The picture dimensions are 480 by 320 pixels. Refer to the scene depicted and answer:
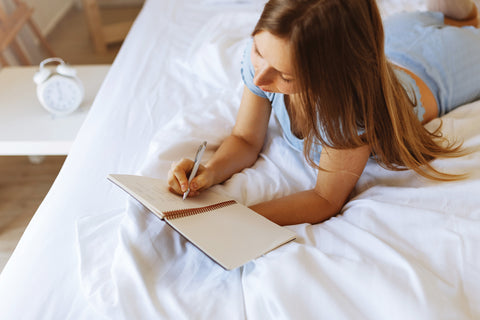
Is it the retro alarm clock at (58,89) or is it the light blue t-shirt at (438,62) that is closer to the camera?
the light blue t-shirt at (438,62)

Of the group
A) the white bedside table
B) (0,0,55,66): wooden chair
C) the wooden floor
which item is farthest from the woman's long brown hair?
(0,0,55,66): wooden chair

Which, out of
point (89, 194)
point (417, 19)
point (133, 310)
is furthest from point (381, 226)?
point (417, 19)

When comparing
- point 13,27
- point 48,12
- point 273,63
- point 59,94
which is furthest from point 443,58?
point 48,12

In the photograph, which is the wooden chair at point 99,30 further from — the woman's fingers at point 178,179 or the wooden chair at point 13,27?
the woman's fingers at point 178,179

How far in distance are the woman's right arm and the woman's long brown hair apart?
19 centimetres

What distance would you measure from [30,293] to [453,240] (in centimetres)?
65

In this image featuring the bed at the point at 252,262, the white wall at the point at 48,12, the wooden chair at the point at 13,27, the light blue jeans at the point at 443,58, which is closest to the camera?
the bed at the point at 252,262

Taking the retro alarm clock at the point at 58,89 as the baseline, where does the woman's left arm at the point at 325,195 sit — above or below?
below

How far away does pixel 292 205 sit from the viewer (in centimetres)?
79

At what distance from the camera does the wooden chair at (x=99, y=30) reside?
2301 mm

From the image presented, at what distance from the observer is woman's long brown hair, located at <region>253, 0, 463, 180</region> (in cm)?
60

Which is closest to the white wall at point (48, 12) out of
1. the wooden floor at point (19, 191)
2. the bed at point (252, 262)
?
the wooden floor at point (19, 191)

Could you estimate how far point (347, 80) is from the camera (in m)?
0.65

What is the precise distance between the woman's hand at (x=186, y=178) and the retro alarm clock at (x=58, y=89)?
623 millimetres
